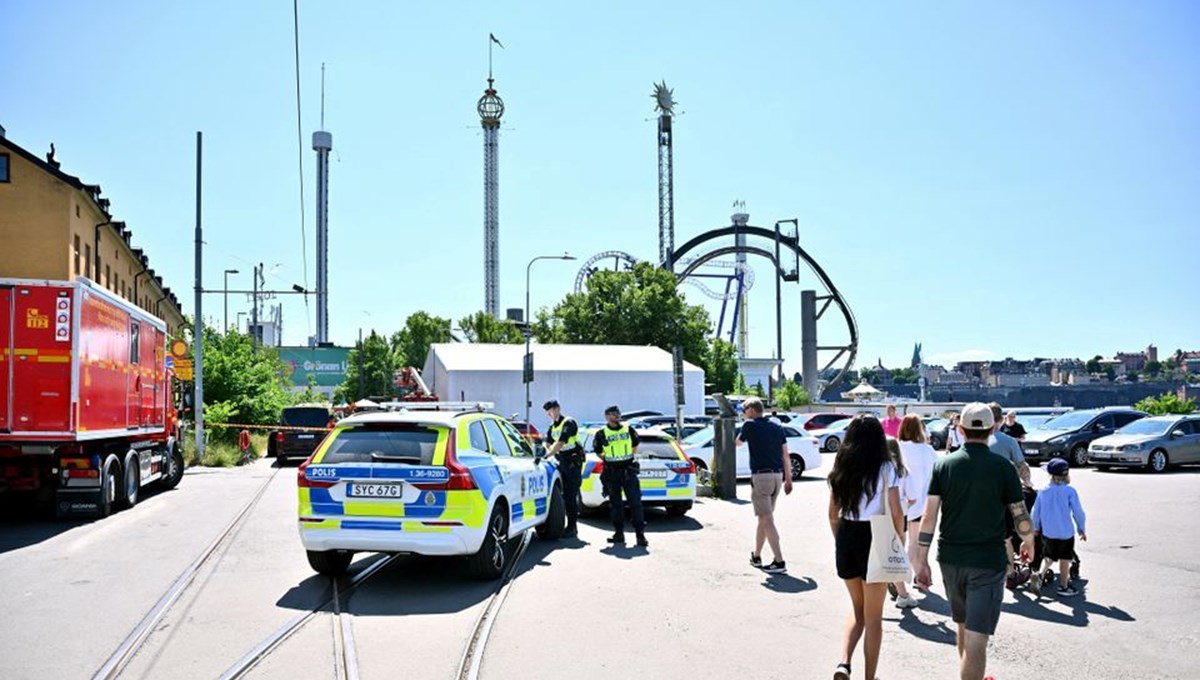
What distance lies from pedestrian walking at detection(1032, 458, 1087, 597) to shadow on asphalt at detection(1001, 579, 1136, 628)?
184mm

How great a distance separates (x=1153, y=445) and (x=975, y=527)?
2054 centimetres

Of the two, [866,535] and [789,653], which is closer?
[866,535]

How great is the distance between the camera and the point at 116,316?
1538cm

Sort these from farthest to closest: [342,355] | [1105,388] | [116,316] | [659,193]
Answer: [1105,388], [659,193], [342,355], [116,316]

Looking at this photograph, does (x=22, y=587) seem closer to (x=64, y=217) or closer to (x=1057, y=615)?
(x=1057, y=615)

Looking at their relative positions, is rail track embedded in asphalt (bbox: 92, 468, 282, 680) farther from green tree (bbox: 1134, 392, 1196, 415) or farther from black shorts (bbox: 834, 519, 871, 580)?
green tree (bbox: 1134, 392, 1196, 415)

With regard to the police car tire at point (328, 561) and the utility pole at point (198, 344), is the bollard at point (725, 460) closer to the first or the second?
the police car tire at point (328, 561)

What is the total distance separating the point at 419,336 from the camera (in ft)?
336

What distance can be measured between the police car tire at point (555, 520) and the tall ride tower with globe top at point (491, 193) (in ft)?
300

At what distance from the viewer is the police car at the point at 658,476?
554 inches

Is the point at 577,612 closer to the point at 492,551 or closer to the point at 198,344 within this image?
the point at 492,551

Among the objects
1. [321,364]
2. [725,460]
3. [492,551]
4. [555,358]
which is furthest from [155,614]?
[321,364]

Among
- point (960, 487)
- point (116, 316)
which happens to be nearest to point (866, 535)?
point (960, 487)

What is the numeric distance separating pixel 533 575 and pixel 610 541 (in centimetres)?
238
